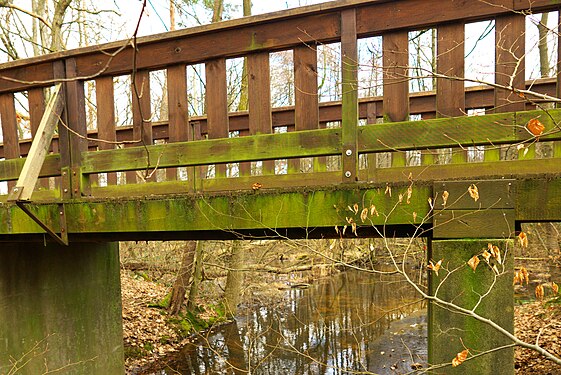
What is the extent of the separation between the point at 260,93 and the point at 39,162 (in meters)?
1.74

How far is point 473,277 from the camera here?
2.41 metres

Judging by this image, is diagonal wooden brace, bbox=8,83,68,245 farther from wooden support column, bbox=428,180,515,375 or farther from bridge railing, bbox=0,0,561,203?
wooden support column, bbox=428,180,515,375

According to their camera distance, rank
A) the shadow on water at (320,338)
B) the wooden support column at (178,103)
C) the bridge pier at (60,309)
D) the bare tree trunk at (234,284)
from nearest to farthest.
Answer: the wooden support column at (178,103) → the bridge pier at (60,309) → the shadow on water at (320,338) → the bare tree trunk at (234,284)

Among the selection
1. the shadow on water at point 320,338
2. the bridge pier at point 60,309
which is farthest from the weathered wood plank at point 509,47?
the bridge pier at point 60,309

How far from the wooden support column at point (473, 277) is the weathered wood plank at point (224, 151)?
86 centimetres

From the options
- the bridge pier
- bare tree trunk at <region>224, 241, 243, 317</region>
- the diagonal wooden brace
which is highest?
the diagonal wooden brace

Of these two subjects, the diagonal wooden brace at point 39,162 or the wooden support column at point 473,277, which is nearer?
the wooden support column at point 473,277

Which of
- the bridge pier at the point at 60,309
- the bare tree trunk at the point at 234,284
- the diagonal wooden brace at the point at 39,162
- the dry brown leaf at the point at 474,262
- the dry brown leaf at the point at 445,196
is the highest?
the diagonal wooden brace at the point at 39,162

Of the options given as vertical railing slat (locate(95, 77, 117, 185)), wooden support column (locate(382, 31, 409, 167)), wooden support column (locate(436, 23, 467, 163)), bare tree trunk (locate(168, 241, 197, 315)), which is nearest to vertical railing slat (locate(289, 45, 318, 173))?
wooden support column (locate(382, 31, 409, 167))

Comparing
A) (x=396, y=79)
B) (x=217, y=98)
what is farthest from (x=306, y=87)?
(x=217, y=98)

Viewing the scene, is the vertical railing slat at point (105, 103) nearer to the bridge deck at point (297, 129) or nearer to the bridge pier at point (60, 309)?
the bridge deck at point (297, 129)

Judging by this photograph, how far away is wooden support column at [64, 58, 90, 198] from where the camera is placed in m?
3.50

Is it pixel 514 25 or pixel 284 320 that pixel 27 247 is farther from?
pixel 284 320

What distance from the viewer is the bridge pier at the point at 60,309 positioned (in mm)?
4469
